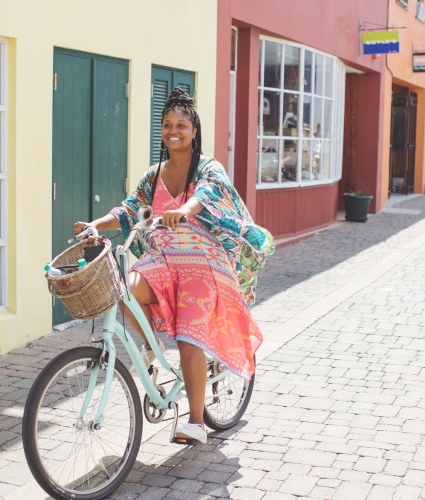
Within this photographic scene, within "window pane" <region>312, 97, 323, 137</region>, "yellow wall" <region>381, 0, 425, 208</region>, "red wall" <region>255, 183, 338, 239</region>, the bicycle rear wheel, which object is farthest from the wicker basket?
"yellow wall" <region>381, 0, 425, 208</region>

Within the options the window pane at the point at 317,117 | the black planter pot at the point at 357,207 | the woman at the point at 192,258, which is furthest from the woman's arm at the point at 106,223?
the black planter pot at the point at 357,207

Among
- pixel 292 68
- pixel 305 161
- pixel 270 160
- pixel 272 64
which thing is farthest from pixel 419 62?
pixel 270 160

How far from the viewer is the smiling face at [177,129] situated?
4164 mm

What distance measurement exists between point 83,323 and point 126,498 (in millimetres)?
3573

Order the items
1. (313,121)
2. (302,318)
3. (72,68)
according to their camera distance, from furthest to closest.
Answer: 1. (313,121)
2. (302,318)
3. (72,68)

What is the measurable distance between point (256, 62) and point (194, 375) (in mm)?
7910

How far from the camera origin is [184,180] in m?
4.27

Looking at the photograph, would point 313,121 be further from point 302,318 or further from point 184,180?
point 184,180

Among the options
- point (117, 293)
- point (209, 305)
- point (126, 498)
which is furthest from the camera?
point (209, 305)

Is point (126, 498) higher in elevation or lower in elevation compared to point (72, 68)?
lower

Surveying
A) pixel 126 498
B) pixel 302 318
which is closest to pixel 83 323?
pixel 302 318

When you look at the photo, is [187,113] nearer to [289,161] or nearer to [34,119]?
[34,119]

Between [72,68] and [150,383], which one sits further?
[72,68]

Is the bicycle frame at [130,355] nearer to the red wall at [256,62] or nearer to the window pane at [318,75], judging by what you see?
the red wall at [256,62]
